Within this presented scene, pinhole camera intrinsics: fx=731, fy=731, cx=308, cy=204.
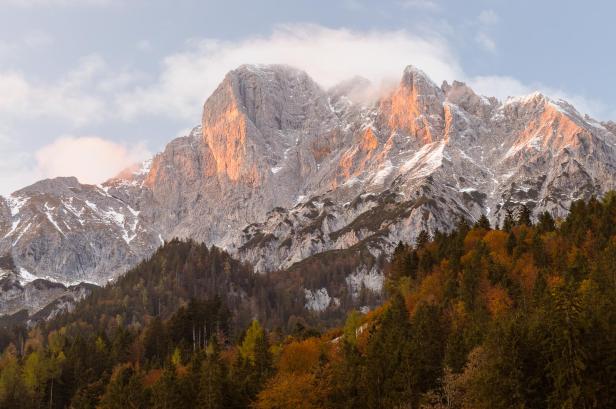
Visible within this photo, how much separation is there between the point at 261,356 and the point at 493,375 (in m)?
41.4

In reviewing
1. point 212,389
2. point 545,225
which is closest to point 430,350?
point 212,389

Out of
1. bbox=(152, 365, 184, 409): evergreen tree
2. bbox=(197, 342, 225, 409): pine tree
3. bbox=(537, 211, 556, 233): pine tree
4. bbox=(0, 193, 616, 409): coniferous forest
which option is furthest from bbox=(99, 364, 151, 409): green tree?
bbox=(537, 211, 556, 233): pine tree

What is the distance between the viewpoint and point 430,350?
90.4 metres

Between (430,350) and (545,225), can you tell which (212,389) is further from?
(545,225)

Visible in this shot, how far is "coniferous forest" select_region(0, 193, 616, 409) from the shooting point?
7319cm

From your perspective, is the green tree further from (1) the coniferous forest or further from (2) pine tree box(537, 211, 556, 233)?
(2) pine tree box(537, 211, 556, 233)

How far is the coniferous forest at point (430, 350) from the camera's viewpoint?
2881 inches

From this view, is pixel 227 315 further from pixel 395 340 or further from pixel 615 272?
pixel 615 272

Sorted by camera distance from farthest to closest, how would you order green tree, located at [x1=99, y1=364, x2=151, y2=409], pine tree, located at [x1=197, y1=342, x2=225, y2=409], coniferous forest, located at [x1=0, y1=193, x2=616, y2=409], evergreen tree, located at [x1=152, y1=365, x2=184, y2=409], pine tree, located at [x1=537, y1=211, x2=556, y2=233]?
pine tree, located at [x1=537, y1=211, x2=556, y2=233], green tree, located at [x1=99, y1=364, x2=151, y2=409], evergreen tree, located at [x1=152, y1=365, x2=184, y2=409], pine tree, located at [x1=197, y1=342, x2=225, y2=409], coniferous forest, located at [x1=0, y1=193, x2=616, y2=409]

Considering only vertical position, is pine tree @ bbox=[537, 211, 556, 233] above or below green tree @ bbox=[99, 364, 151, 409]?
above

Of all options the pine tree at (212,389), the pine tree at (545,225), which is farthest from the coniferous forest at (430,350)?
the pine tree at (545,225)

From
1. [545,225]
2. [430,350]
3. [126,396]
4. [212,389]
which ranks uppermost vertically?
[545,225]

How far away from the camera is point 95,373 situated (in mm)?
136625

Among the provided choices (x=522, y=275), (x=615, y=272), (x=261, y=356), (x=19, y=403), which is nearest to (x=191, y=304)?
(x=19, y=403)
